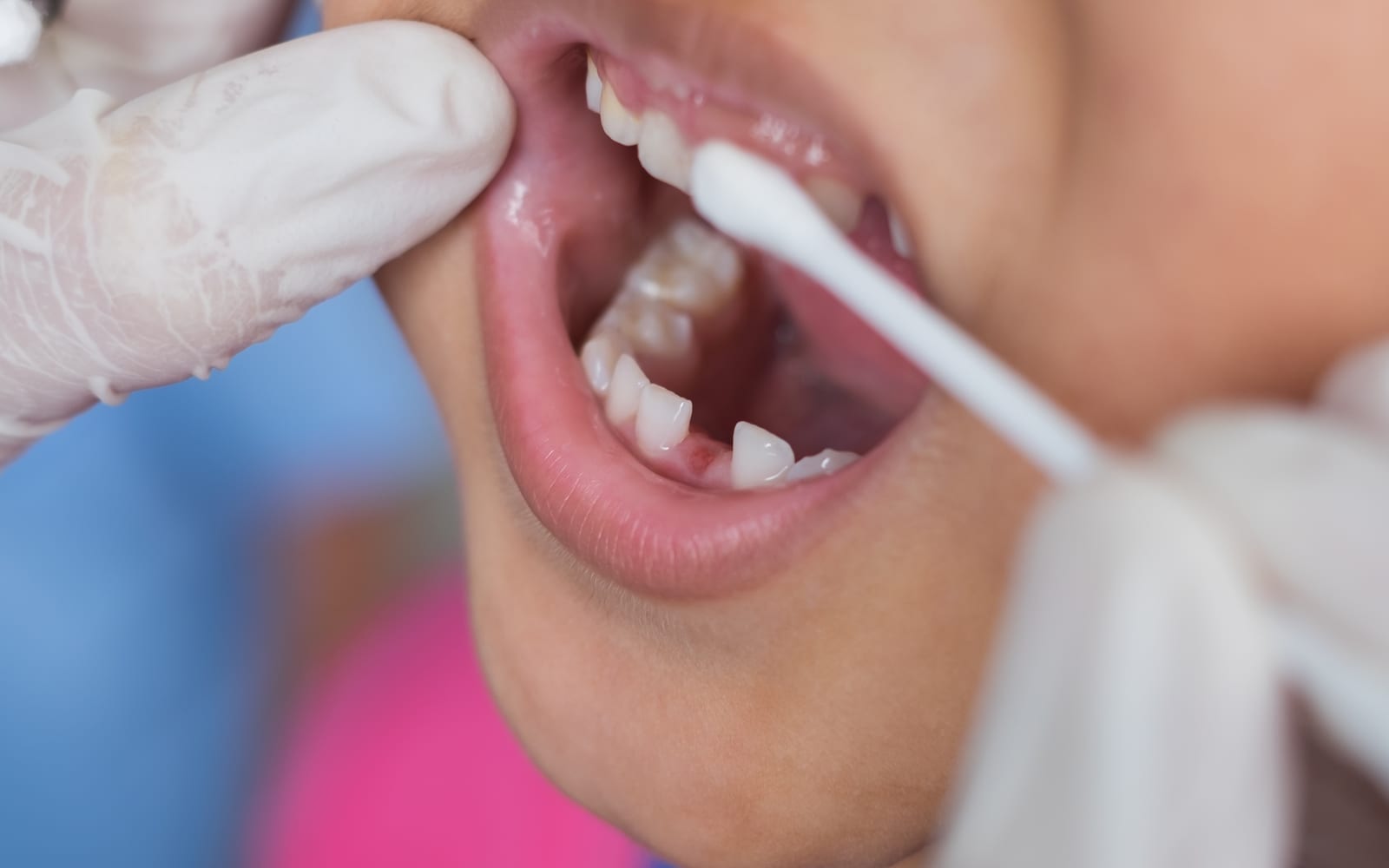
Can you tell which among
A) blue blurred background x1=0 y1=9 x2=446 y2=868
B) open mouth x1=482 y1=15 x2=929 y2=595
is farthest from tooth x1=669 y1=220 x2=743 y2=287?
blue blurred background x1=0 y1=9 x2=446 y2=868

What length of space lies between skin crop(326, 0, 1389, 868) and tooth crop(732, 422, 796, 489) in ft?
0.27

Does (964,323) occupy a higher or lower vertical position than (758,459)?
higher

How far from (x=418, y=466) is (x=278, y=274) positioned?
834 millimetres

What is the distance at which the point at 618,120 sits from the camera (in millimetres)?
714

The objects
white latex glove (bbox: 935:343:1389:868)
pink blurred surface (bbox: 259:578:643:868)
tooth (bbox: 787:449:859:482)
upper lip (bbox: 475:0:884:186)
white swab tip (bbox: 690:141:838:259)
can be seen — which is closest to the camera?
white latex glove (bbox: 935:343:1389:868)

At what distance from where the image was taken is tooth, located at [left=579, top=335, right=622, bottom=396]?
0.77 m

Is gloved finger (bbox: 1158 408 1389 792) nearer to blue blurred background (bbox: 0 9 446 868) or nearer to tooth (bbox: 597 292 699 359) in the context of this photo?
tooth (bbox: 597 292 699 359)

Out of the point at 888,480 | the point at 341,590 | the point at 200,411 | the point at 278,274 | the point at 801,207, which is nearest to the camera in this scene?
the point at 801,207

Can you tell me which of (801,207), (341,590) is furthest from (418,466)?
(801,207)

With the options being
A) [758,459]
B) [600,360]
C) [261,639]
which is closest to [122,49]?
[600,360]

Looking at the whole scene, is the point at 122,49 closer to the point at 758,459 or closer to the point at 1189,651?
the point at 758,459

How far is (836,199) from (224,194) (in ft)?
1.03

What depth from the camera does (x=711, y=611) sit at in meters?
0.66

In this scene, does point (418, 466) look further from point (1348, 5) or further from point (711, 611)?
point (1348, 5)
